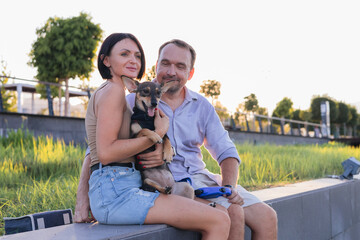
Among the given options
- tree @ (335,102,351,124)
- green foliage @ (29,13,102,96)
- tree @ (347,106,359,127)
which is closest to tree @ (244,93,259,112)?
green foliage @ (29,13,102,96)

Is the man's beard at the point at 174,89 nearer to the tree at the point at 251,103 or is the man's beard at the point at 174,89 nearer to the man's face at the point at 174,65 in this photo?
the man's face at the point at 174,65

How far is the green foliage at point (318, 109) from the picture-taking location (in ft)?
262

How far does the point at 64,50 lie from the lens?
93.0ft

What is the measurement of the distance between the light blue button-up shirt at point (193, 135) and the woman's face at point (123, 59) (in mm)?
581

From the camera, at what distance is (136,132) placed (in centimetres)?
252

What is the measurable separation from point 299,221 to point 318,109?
8161cm

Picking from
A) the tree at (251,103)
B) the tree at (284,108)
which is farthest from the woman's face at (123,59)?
the tree at (284,108)

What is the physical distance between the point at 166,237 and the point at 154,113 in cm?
81

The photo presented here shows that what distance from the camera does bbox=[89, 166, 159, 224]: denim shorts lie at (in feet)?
7.93

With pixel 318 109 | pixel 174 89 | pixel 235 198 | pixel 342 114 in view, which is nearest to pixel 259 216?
pixel 235 198

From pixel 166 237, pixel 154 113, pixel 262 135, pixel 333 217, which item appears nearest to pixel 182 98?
pixel 154 113

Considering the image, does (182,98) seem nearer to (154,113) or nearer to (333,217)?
(154,113)

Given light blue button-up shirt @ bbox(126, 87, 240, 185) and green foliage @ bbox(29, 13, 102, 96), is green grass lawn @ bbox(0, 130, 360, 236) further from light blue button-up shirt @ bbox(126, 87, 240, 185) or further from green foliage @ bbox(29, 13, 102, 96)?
green foliage @ bbox(29, 13, 102, 96)

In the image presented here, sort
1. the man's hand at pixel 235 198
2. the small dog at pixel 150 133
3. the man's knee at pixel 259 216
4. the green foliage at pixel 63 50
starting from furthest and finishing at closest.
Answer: the green foliage at pixel 63 50
the man's knee at pixel 259 216
the man's hand at pixel 235 198
the small dog at pixel 150 133
